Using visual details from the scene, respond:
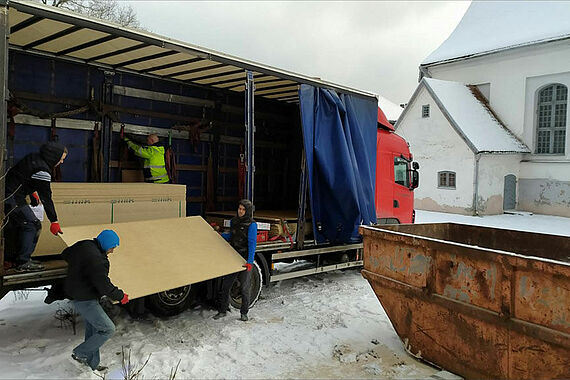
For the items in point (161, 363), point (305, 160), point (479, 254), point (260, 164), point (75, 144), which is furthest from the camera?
point (260, 164)

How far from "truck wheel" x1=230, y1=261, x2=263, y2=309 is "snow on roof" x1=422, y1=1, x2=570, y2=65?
20.6 m

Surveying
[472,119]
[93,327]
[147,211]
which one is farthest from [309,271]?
[472,119]

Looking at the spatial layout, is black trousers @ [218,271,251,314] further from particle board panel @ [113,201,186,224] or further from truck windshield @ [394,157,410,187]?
truck windshield @ [394,157,410,187]

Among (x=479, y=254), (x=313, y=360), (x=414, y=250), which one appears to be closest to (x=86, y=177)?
(x=313, y=360)

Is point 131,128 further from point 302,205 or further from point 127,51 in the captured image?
point 302,205

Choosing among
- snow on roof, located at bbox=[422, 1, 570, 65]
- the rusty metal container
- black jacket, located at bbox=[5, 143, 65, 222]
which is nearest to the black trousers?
the rusty metal container

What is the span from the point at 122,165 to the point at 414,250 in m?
4.76

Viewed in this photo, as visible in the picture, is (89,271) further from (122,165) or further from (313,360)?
(122,165)

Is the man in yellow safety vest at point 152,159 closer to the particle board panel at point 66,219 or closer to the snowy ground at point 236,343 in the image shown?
the particle board panel at point 66,219

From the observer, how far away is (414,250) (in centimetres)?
483

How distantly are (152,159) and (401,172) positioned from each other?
4.95 m

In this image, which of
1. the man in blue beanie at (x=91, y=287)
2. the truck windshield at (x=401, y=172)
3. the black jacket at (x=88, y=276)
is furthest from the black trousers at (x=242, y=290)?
the truck windshield at (x=401, y=172)

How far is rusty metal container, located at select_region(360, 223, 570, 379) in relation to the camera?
3691 millimetres

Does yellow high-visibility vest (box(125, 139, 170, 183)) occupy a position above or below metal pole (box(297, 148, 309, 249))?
above
